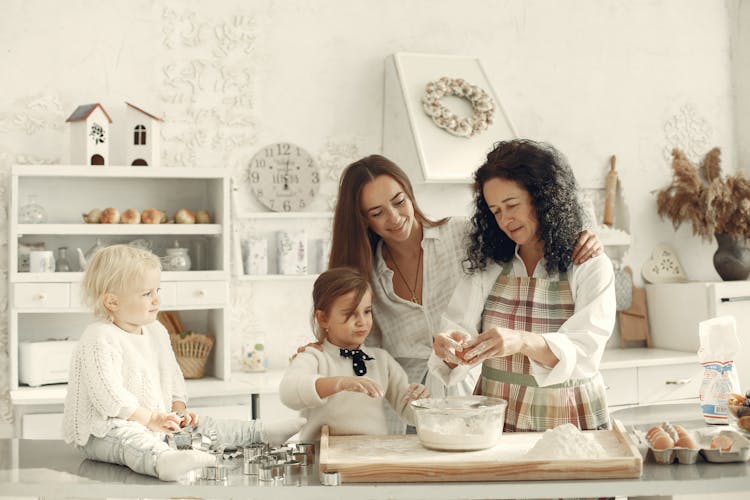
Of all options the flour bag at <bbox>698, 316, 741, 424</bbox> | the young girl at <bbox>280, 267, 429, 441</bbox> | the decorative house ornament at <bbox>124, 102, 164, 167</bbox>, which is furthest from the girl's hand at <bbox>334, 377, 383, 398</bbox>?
the decorative house ornament at <bbox>124, 102, 164, 167</bbox>

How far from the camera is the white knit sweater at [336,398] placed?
7.44ft

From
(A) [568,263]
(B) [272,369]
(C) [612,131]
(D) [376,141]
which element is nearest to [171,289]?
(B) [272,369]

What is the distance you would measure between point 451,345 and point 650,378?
259 cm

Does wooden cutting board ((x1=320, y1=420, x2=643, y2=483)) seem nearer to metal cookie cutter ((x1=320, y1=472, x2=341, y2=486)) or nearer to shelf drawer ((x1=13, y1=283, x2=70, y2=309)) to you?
metal cookie cutter ((x1=320, y1=472, x2=341, y2=486))

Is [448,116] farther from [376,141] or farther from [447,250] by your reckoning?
[447,250]

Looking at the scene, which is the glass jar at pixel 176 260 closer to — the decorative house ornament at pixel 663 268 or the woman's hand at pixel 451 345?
the woman's hand at pixel 451 345

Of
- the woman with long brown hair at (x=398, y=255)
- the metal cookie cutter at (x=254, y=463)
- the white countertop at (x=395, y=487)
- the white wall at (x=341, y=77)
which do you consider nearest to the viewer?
the white countertop at (x=395, y=487)

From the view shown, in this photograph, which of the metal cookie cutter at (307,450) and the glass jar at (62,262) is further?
the glass jar at (62,262)

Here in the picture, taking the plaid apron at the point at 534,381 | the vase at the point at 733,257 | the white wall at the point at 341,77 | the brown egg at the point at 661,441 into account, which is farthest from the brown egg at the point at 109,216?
the vase at the point at 733,257

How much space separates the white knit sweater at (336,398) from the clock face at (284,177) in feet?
6.64

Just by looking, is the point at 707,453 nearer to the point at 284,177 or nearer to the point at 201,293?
the point at 201,293

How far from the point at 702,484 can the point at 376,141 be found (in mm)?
3109

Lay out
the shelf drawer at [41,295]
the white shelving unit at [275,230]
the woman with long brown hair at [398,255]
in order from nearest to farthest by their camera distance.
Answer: the woman with long brown hair at [398,255]
the shelf drawer at [41,295]
the white shelving unit at [275,230]

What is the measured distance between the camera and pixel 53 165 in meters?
3.94
